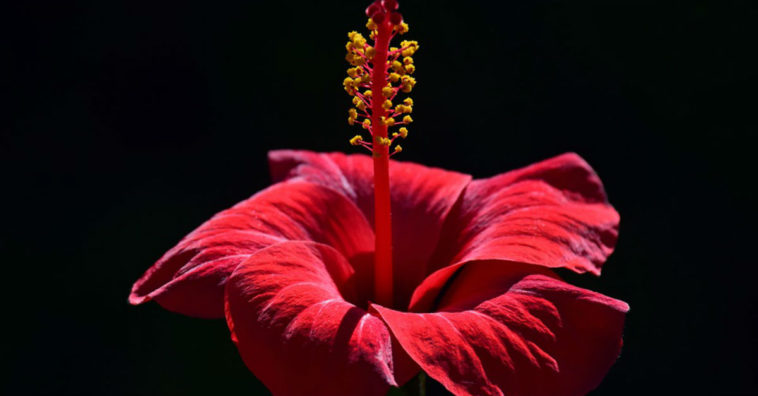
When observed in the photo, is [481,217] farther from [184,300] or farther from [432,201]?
[184,300]

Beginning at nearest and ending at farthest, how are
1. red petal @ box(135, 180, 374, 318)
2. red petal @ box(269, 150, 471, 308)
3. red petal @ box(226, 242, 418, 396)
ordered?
red petal @ box(226, 242, 418, 396) → red petal @ box(135, 180, 374, 318) → red petal @ box(269, 150, 471, 308)

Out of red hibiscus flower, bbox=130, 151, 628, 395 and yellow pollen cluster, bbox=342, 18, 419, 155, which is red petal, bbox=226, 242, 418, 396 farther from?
yellow pollen cluster, bbox=342, 18, 419, 155

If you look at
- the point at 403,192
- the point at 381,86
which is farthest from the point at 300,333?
the point at 403,192

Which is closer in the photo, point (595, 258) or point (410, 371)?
point (410, 371)

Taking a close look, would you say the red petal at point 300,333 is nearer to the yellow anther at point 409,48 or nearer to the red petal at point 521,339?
the red petal at point 521,339

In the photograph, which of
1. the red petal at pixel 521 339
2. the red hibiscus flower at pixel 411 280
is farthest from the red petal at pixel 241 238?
the red petal at pixel 521 339

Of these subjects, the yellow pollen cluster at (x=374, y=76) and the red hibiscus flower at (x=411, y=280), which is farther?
the yellow pollen cluster at (x=374, y=76)

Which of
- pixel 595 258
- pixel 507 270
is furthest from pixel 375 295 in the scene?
pixel 595 258

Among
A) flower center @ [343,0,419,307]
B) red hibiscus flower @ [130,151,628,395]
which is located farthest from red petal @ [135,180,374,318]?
flower center @ [343,0,419,307]
